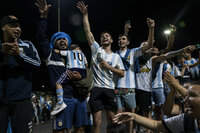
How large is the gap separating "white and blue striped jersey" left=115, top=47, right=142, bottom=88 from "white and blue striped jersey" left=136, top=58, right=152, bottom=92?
1.53ft

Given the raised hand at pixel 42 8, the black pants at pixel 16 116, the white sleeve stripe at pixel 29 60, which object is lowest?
the black pants at pixel 16 116

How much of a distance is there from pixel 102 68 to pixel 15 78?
73.8 inches

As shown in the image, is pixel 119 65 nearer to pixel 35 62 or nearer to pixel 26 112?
pixel 35 62

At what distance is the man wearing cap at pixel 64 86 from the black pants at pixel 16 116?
57 cm

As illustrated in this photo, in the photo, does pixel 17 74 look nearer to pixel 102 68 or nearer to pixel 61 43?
pixel 61 43

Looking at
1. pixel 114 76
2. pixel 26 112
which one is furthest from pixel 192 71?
pixel 26 112

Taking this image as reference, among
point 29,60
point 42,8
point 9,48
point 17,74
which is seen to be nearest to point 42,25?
point 42,8

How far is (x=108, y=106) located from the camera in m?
3.82

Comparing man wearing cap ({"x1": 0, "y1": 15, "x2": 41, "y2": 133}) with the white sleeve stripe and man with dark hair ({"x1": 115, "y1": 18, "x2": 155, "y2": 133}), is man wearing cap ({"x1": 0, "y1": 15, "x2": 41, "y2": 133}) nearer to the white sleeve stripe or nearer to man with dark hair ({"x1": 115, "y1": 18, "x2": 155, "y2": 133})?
the white sleeve stripe

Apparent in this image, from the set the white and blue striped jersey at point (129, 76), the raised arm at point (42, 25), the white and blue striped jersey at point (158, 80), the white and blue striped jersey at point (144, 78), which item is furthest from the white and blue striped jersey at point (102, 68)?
the white and blue striped jersey at point (158, 80)

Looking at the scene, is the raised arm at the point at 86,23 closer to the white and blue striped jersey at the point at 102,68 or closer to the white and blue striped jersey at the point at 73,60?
the white and blue striped jersey at the point at 102,68

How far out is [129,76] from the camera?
4.35 metres

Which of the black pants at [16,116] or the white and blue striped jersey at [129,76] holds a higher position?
the white and blue striped jersey at [129,76]

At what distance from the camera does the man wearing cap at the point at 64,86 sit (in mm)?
2857
